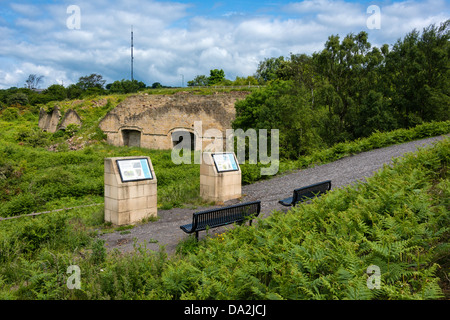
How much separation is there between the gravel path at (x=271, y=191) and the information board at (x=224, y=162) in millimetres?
974

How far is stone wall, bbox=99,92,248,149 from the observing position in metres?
23.7

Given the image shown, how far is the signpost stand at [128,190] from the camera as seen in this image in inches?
293

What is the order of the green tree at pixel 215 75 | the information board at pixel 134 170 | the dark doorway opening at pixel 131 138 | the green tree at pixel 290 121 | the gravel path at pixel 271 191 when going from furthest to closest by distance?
1. the green tree at pixel 215 75
2. the dark doorway opening at pixel 131 138
3. the green tree at pixel 290 121
4. the information board at pixel 134 170
5. the gravel path at pixel 271 191

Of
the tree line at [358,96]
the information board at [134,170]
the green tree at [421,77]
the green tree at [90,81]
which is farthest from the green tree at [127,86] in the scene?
the information board at [134,170]

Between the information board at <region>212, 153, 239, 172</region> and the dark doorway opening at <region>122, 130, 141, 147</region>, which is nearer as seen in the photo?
the information board at <region>212, 153, 239, 172</region>

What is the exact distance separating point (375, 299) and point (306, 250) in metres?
0.84

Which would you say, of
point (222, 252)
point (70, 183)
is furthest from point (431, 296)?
point (70, 183)

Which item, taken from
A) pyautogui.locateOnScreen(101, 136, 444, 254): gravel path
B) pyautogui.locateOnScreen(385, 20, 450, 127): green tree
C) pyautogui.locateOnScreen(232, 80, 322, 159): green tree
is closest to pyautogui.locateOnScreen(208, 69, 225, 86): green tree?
pyautogui.locateOnScreen(385, 20, 450, 127): green tree

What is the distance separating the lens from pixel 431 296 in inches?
95.5

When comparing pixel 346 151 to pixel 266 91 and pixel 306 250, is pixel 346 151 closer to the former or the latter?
pixel 266 91

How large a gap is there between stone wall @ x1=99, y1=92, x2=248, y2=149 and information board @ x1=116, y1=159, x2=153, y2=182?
51.4 feet

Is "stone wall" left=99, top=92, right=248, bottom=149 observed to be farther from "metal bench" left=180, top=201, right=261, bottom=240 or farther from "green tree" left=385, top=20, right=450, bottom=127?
"metal bench" left=180, top=201, right=261, bottom=240

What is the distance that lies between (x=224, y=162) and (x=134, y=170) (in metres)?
2.95

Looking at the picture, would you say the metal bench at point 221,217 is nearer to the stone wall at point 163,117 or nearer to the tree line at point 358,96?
the tree line at point 358,96
